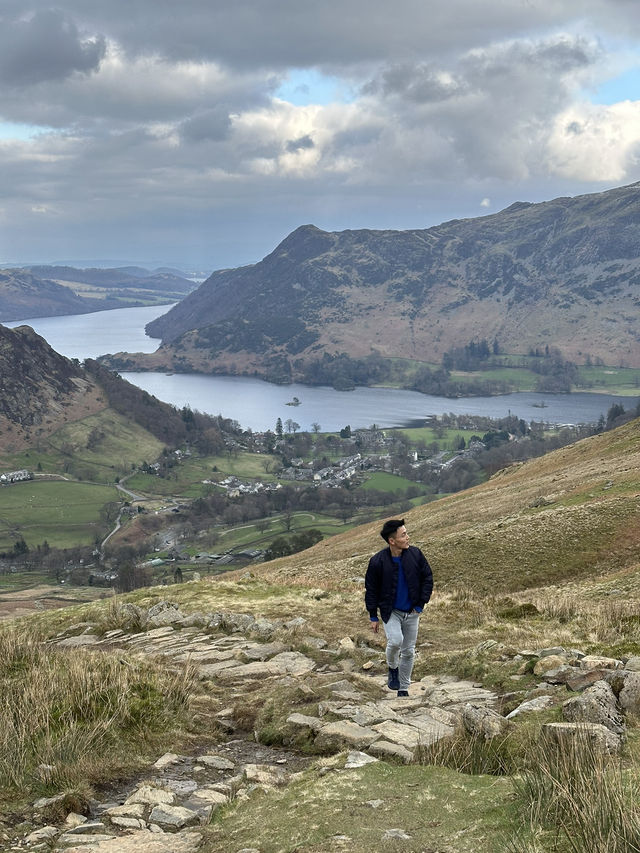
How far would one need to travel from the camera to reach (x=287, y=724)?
1082 cm

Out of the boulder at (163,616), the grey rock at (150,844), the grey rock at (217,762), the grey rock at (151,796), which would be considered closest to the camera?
the grey rock at (150,844)

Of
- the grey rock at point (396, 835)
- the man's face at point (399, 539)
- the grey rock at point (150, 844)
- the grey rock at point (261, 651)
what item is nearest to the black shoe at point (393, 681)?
the man's face at point (399, 539)

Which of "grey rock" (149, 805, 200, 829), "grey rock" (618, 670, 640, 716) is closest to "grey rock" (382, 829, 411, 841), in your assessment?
"grey rock" (149, 805, 200, 829)

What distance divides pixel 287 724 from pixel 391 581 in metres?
2.74

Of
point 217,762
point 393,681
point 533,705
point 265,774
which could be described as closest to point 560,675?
point 533,705

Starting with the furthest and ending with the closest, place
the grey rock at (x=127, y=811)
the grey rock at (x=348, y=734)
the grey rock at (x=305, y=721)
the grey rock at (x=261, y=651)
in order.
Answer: the grey rock at (x=261, y=651), the grey rock at (x=305, y=721), the grey rock at (x=348, y=734), the grey rock at (x=127, y=811)

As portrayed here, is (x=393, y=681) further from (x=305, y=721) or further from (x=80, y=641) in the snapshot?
(x=80, y=641)

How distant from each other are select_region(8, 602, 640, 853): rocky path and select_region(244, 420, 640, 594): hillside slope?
33.0 feet

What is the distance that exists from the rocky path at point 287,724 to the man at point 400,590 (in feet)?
2.68

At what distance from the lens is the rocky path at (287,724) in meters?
7.66

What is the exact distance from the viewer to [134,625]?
1941cm

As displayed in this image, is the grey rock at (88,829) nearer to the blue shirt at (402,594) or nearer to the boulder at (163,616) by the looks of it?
the blue shirt at (402,594)

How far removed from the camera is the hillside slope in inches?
1033

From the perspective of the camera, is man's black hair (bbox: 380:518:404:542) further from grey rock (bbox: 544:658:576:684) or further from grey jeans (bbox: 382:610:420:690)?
grey rock (bbox: 544:658:576:684)
